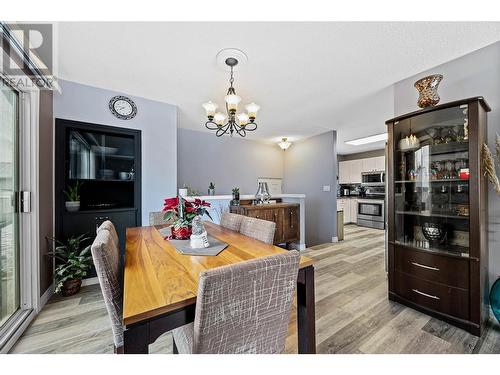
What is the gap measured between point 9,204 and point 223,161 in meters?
3.18

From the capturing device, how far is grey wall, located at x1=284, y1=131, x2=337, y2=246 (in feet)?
13.7

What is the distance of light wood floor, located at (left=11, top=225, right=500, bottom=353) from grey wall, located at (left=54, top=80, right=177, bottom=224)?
3.73 ft

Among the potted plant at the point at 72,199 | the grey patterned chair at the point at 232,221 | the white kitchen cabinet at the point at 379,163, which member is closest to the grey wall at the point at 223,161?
the potted plant at the point at 72,199

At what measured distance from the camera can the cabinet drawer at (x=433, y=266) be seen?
1572 millimetres

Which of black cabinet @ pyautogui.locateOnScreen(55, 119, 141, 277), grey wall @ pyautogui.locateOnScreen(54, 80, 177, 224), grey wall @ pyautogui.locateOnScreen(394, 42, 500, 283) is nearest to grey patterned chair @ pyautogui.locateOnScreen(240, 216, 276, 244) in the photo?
grey wall @ pyautogui.locateOnScreen(54, 80, 177, 224)

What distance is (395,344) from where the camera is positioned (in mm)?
1433

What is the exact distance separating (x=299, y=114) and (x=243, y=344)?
3.12 metres

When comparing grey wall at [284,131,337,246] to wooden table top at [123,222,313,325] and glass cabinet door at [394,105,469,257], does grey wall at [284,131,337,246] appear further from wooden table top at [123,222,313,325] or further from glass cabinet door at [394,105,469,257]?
wooden table top at [123,222,313,325]
